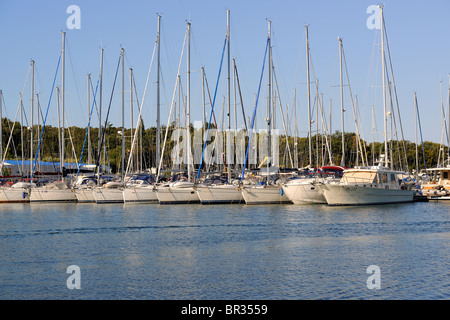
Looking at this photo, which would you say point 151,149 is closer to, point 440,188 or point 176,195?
point 176,195

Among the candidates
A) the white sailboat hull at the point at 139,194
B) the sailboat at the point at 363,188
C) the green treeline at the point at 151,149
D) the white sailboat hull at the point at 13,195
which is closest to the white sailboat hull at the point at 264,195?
the sailboat at the point at 363,188

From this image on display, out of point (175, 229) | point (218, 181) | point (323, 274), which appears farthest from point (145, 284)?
point (218, 181)

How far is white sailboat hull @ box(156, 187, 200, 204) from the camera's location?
53.7 meters

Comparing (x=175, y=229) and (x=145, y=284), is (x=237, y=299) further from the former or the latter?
(x=175, y=229)

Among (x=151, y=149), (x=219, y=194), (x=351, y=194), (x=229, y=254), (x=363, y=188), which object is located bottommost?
(x=229, y=254)

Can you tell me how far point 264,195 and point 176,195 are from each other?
826 centimetres

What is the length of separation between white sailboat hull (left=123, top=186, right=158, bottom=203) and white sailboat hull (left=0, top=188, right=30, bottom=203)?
45.0ft

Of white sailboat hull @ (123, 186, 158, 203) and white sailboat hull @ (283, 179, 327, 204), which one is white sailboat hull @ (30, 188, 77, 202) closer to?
white sailboat hull @ (123, 186, 158, 203)

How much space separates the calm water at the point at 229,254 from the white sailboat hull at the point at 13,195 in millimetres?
16317

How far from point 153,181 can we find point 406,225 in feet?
95.7

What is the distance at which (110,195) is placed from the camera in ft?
191

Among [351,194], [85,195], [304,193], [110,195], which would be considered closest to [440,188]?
[351,194]

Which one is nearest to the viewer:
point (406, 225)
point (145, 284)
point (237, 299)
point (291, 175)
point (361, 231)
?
point (237, 299)

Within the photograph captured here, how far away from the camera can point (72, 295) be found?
21.3 m
